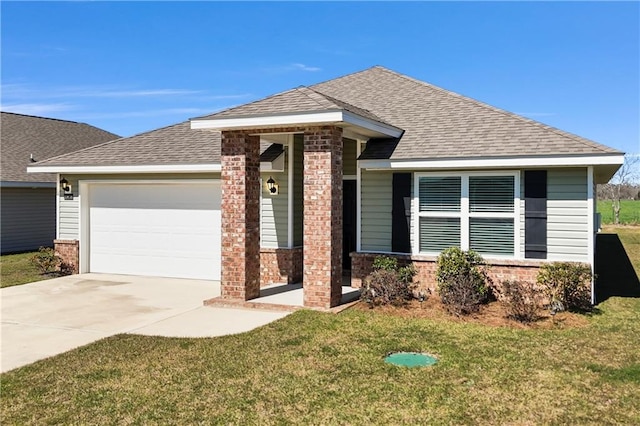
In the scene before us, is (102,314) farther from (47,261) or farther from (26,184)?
(26,184)

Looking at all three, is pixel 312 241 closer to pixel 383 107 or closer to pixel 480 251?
pixel 480 251

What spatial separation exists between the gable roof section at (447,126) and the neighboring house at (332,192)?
48mm

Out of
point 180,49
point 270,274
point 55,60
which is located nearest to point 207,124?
point 270,274

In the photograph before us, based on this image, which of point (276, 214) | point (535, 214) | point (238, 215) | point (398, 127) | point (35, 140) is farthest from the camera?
point (35, 140)

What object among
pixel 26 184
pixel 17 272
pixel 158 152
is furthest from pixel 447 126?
pixel 26 184

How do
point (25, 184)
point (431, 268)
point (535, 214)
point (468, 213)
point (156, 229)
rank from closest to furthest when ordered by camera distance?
point (535, 214)
point (468, 213)
point (431, 268)
point (156, 229)
point (25, 184)

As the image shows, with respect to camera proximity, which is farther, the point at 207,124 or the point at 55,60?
the point at 55,60

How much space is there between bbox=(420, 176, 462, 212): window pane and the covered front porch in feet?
4.68

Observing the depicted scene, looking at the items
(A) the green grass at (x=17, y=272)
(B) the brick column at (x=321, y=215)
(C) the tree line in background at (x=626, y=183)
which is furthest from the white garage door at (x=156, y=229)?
(C) the tree line in background at (x=626, y=183)

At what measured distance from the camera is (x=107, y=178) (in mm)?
13578

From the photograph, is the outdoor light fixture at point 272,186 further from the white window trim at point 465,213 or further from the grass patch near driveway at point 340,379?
the grass patch near driveway at point 340,379

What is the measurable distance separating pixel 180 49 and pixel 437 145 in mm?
10686

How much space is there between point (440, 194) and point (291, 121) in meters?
3.55

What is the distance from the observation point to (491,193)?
978 centimetres
